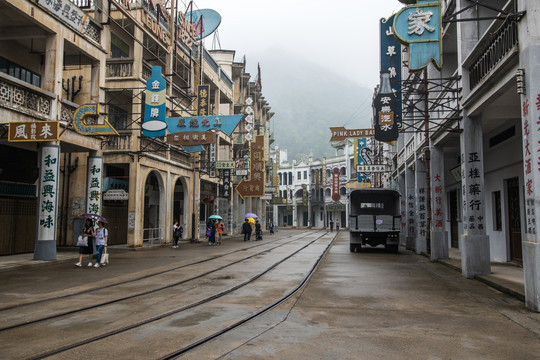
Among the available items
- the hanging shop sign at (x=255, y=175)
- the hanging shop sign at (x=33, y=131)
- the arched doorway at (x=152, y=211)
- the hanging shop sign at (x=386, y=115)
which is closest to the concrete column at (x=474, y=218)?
the hanging shop sign at (x=386, y=115)

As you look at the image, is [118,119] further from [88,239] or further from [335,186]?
[335,186]

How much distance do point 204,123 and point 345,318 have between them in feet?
50.6

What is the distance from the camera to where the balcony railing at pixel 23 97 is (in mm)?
14345

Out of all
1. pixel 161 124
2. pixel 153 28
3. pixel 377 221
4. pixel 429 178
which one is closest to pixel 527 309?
pixel 429 178

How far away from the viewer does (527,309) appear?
329 inches

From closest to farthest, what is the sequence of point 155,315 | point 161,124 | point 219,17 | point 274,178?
1. point 155,315
2. point 161,124
3. point 219,17
4. point 274,178

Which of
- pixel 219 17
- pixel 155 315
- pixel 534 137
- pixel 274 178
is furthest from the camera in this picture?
pixel 274 178

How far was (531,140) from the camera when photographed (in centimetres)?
826

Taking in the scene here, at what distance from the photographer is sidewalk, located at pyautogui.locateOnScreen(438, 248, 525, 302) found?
388 inches

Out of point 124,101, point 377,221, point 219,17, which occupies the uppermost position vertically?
point 219,17

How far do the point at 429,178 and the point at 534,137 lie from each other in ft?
37.9

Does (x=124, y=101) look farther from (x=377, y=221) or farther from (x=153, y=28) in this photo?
(x=377, y=221)

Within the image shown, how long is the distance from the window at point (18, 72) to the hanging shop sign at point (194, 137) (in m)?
6.77

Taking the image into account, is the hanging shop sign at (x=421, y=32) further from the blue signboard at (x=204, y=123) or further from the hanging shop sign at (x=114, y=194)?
the hanging shop sign at (x=114, y=194)
